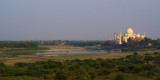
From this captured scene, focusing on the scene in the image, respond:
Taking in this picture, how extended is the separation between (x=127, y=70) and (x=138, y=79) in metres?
3.26

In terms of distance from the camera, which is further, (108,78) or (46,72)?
(46,72)

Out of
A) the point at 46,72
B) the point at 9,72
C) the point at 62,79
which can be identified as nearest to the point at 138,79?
the point at 62,79

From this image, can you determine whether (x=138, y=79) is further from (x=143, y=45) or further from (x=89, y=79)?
(x=143, y=45)

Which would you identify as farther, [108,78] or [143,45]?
[143,45]

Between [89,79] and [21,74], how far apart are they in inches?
206

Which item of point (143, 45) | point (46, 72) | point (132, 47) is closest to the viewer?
point (46, 72)

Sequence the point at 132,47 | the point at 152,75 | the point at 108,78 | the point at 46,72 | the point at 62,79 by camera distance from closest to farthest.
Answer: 1. the point at 62,79
2. the point at 108,78
3. the point at 152,75
4. the point at 46,72
5. the point at 132,47

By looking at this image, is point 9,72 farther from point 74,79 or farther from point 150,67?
point 150,67

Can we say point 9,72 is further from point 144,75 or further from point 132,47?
point 132,47

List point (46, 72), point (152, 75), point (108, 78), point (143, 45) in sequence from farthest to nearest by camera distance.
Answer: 1. point (143, 45)
2. point (46, 72)
3. point (152, 75)
4. point (108, 78)

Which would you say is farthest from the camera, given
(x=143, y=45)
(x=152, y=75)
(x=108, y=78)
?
(x=143, y=45)

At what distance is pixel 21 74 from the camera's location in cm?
1391

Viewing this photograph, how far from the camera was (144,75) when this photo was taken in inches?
543

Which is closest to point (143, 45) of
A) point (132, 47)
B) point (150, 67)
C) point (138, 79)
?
point (132, 47)
